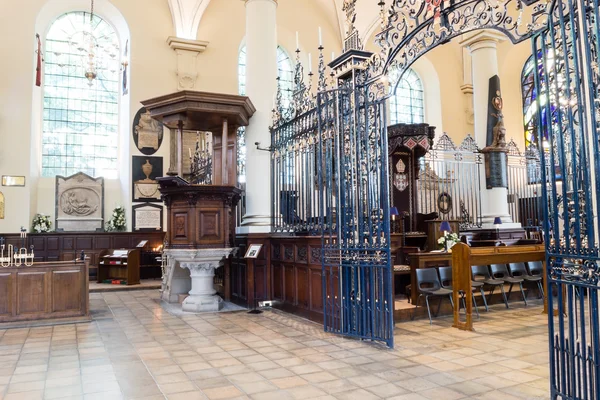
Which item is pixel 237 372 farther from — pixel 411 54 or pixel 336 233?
pixel 411 54

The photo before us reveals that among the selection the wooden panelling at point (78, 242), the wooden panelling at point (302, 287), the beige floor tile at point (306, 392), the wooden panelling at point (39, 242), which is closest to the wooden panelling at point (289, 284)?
the wooden panelling at point (302, 287)

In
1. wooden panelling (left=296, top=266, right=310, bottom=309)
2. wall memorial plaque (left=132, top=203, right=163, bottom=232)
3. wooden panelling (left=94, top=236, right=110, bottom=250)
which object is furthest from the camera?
wall memorial plaque (left=132, top=203, right=163, bottom=232)

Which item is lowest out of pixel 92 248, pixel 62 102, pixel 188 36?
pixel 92 248

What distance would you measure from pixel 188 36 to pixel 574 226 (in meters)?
12.4

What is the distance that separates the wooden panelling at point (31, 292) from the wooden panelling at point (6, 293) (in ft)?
0.29

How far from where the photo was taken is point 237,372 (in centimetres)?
387

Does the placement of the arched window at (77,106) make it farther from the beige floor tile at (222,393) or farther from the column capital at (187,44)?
the beige floor tile at (222,393)

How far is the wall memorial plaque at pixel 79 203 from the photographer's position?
39.7 feet

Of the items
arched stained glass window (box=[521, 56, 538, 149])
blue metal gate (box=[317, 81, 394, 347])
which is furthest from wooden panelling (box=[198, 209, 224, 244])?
arched stained glass window (box=[521, 56, 538, 149])

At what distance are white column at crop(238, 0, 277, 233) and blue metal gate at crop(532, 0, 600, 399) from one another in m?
4.88

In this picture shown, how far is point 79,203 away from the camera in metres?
12.3

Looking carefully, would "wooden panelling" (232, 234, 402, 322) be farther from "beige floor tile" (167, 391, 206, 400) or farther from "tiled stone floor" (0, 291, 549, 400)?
"beige floor tile" (167, 391, 206, 400)

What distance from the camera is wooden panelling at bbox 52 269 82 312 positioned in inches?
245

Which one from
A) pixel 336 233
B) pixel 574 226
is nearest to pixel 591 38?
pixel 574 226
